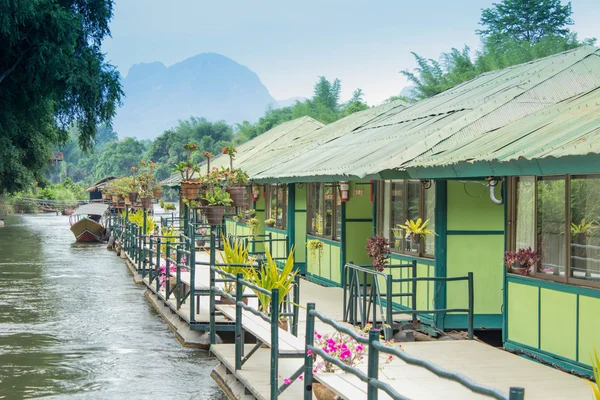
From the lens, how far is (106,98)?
29.8 metres

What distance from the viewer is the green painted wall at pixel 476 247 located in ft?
42.3

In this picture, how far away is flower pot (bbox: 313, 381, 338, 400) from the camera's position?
25.9ft

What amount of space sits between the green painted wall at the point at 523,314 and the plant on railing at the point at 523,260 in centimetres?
22

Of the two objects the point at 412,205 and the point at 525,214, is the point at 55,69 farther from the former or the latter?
the point at 525,214

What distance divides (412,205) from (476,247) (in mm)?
1561

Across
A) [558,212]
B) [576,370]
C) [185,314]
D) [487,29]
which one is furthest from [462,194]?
[487,29]

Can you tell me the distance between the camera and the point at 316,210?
20766 millimetres

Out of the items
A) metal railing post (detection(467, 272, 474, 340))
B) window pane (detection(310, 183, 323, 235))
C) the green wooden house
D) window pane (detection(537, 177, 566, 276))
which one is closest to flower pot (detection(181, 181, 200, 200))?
the green wooden house

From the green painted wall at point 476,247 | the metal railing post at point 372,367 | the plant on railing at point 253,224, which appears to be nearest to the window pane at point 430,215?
the green painted wall at point 476,247

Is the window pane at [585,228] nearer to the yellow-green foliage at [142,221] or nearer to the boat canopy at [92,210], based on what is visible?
the yellow-green foliage at [142,221]

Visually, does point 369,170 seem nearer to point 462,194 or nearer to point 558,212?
point 462,194

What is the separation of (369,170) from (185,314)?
4.20 m

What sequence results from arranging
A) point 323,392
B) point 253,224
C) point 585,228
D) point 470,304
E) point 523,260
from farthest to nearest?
point 253,224 < point 470,304 < point 523,260 < point 585,228 < point 323,392

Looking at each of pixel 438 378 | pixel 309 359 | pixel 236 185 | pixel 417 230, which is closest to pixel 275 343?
pixel 309 359
